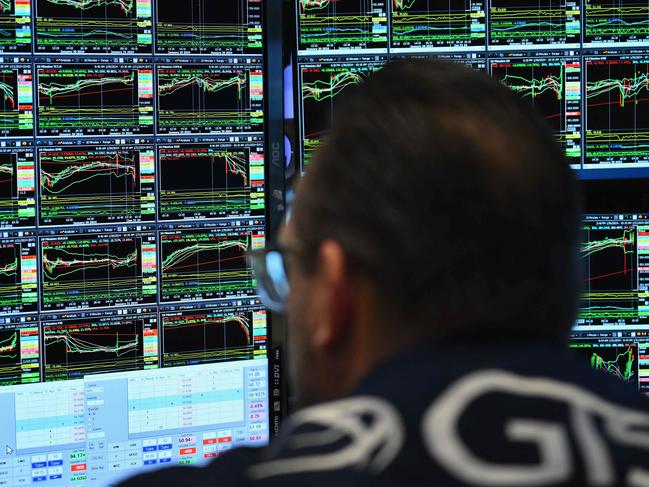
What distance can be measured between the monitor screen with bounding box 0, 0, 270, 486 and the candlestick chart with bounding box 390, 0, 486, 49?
27 centimetres

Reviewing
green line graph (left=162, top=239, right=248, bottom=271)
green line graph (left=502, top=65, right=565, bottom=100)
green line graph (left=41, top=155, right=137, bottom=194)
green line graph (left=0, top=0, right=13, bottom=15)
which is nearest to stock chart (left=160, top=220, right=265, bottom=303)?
green line graph (left=162, top=239, right=248, bottom=271)

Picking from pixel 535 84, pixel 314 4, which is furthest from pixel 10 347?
pixel 535 84

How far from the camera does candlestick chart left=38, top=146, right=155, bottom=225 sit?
1.41 m

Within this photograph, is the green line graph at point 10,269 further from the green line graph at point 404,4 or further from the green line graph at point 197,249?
the green line graph at point 404,4

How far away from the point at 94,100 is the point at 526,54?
84 centimetres

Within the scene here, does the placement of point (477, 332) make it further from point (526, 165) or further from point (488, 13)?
point (488, 13)

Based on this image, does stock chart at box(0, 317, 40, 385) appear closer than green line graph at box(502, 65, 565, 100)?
Yes

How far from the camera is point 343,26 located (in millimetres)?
1566

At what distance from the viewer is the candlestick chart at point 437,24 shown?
5.17ft

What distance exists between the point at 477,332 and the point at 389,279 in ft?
0.24

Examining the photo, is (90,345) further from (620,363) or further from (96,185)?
(620,363)

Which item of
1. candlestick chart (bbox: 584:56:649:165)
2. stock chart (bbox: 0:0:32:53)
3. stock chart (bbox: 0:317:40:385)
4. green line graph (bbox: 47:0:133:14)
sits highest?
green line graph (bbox: 47:0:133:14)

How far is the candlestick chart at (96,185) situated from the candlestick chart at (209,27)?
206mm

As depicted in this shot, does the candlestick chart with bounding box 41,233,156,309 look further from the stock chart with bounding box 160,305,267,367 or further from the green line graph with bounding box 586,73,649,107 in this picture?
the green line graph with bounding box 586,73,649,107
